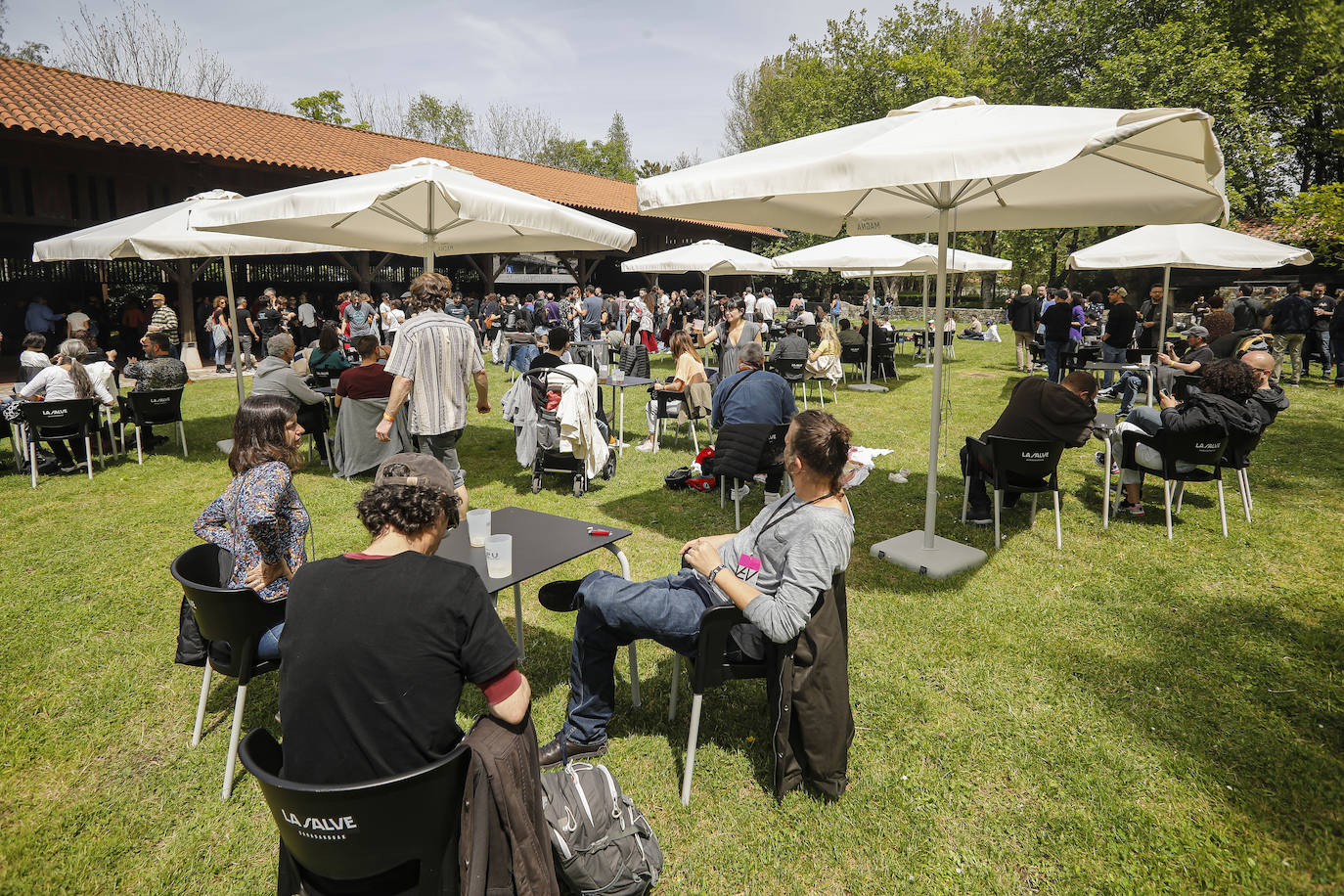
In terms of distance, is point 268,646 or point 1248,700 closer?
point 268,646

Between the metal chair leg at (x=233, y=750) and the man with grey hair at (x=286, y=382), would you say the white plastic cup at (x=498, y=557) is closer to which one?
the metal chair leg at (x=233, y=750)

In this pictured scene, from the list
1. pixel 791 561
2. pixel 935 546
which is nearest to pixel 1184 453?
pixel 935 546

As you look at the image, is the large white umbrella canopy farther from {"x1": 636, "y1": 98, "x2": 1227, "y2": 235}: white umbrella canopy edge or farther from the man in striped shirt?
{"x1": 636, "y1": 98, "x2": 1227, "y2": 235}: white umbrella canopy edge

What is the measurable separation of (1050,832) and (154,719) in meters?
3.73

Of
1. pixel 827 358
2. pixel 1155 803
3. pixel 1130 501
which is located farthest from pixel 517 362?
pixel 1155 803

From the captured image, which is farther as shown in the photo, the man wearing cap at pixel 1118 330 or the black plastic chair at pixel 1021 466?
the man wearing cap at pixel 1118 330

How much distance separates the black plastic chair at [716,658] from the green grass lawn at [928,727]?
303mm

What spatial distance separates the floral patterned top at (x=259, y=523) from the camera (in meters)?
2.68

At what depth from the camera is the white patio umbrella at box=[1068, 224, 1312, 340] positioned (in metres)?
8.60

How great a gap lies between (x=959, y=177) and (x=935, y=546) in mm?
2709

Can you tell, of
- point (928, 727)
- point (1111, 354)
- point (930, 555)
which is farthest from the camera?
point (1111, 354)

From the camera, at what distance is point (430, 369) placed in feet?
17.4

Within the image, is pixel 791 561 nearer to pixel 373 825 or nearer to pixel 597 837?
pixel 597 837

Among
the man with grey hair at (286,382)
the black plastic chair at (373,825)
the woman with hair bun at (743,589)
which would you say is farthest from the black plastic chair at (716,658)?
the man with grey hair at (286,382)
